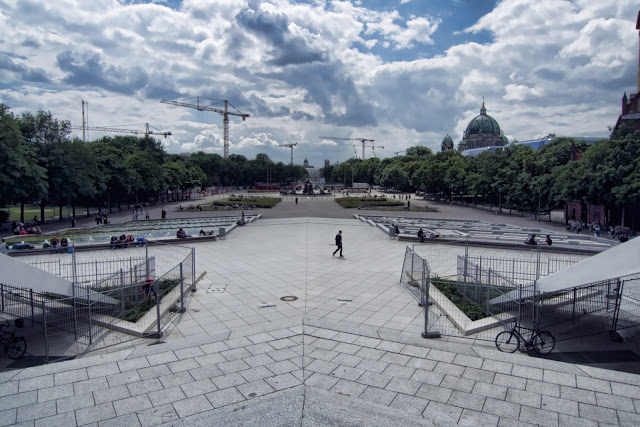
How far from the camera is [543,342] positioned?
9.20 meters

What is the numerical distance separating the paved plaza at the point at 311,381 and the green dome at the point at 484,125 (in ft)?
545

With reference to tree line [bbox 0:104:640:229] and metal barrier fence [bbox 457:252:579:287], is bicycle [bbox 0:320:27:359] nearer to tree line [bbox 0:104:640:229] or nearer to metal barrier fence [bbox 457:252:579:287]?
metal barrier fence [bbox 457:252:579:287]

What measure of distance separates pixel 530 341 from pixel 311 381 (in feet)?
17.8

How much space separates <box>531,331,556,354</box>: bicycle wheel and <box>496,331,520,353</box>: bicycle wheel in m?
0.40

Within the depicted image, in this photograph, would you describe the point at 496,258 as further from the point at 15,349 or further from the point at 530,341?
the point at 15,349

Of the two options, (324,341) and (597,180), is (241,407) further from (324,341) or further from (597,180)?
(597,180)

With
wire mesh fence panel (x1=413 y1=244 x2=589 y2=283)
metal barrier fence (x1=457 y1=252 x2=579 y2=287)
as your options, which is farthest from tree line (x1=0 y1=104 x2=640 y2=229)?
metal barrier fence (x1=457 y1=252 x2=579 y2=287)

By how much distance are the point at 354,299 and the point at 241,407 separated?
7.31m

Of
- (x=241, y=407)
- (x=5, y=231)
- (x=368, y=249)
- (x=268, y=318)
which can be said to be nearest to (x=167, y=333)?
(x=268, y=318)

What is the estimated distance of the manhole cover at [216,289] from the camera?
1394cm

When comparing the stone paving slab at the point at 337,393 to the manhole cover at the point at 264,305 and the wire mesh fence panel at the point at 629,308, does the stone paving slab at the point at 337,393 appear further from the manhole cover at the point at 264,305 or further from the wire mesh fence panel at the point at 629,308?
the wire mesh fence panel at the point at 629,308

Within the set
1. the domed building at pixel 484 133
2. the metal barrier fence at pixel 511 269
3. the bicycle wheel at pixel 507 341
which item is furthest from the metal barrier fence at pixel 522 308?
the domed building at pixel 484 133

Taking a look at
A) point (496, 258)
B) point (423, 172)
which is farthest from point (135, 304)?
point (423, 172)

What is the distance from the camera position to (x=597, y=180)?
100 ft
